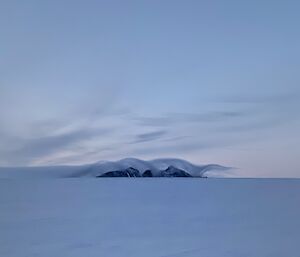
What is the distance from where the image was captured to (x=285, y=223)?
95.2 ft

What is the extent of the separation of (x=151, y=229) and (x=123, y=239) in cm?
498

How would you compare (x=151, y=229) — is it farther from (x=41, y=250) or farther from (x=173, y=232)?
(x=41, y=250)

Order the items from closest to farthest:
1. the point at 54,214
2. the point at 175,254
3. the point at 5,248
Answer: the point at 175,254 → the point at 5,248 → the point at 54,214

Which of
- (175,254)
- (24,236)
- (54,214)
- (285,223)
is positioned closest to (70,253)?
(175,254)

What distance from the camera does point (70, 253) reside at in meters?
18.3

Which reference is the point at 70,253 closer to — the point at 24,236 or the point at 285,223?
the point at 24,236

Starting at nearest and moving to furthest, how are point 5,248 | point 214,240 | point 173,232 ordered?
point 5,248
point 214,240
point 173,232

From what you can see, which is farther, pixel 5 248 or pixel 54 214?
pixel 54 214

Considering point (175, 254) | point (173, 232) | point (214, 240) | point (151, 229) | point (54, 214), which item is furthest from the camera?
point (54, 214)

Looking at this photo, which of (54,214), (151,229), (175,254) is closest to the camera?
(175,254)

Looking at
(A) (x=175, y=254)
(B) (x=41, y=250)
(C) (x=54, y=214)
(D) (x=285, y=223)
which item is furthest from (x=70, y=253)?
(C) (x=54, y=214)

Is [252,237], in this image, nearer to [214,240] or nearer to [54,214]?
[214,240]

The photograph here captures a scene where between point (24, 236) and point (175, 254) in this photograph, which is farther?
point (24, 236)

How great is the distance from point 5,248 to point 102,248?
4405 mm
